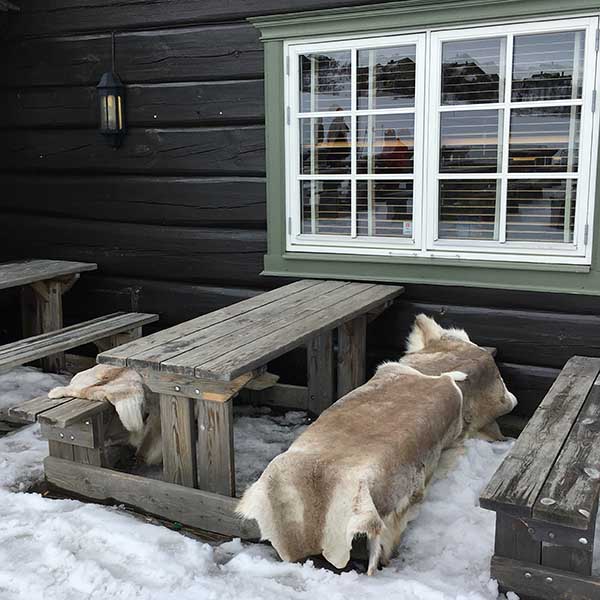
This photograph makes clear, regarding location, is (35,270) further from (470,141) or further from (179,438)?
(470,141)

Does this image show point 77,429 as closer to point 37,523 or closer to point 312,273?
point 37,523

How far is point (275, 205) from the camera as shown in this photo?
451 cm

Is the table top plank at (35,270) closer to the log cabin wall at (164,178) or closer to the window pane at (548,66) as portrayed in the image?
the log cabin wall at (164,178)

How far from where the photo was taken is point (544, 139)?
12.6ft

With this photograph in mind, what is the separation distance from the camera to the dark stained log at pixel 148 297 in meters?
4.88

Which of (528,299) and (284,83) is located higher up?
(284,83)

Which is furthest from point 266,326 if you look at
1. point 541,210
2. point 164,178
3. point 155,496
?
point 164,178

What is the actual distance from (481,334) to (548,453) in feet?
4.95

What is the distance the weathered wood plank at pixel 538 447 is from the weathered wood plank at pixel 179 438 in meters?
1.30

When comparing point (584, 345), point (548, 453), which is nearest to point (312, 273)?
point (584, 345)

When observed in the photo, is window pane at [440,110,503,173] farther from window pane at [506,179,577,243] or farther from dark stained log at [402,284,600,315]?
dark stained log at [402,284,600,315]

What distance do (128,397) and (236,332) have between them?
0.61 metres

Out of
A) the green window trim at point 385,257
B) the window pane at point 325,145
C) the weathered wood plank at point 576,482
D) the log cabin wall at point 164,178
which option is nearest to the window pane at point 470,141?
the green window trim at point 385,257

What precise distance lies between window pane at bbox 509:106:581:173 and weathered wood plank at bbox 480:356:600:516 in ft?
3.49
